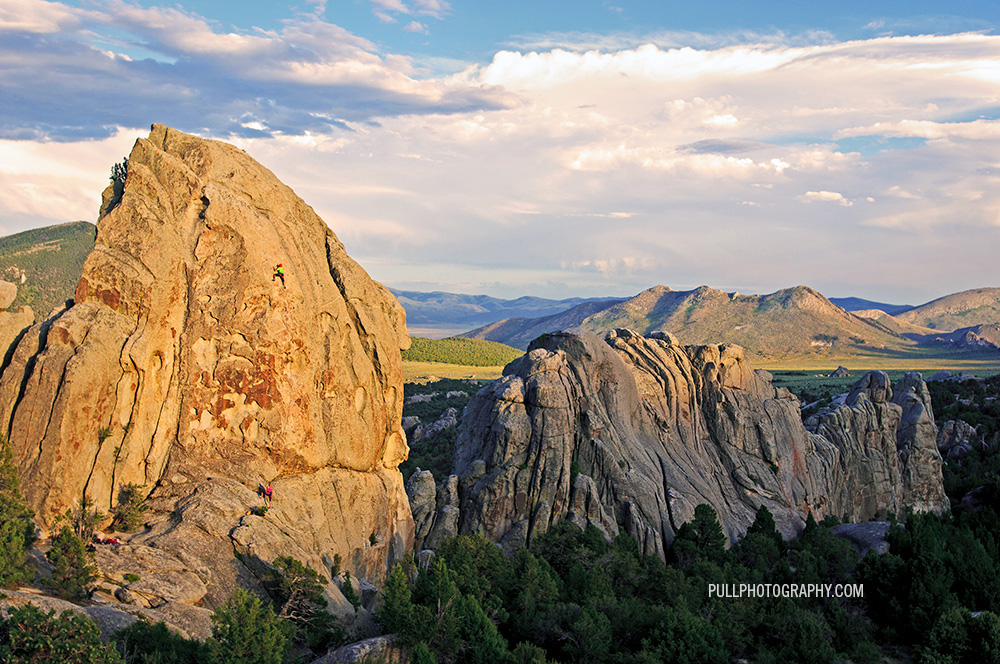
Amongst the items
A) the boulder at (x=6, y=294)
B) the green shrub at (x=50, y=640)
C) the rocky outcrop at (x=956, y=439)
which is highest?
the boulder at (x=6, y=294)

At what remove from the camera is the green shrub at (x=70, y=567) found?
92.1 ft

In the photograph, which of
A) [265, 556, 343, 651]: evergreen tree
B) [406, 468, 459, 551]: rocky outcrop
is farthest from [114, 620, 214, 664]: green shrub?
[406, 468, 459, 551]: rocky outcrop

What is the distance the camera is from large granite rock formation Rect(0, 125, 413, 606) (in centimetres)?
3347

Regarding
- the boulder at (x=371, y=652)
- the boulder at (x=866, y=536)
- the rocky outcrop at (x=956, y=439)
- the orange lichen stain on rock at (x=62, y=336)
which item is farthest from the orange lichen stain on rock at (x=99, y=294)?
the rocky outcrop at (x=956, y=439)

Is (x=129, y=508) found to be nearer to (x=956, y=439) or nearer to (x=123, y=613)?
(x=123, y=613)

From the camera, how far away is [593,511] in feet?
191

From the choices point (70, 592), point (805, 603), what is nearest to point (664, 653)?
point (805, 603)

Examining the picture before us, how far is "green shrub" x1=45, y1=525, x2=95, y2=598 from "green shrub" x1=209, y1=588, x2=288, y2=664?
16.1 ft

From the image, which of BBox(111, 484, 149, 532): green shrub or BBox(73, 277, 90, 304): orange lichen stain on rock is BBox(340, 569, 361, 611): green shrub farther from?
BBox(73, 277, 90, 304): orange lichen stain on rock

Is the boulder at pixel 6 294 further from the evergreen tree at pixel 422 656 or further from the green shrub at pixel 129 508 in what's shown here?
the evergreen tree at pixel 422 656

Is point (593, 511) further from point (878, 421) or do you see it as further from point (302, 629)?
point (878, 421)

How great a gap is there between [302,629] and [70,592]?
9.12 metres

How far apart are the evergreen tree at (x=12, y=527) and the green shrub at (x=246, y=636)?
6.88 meters

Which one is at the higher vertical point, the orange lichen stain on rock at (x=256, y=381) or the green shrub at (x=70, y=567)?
the orange lichen stain on rock at (x=256, y=381)
